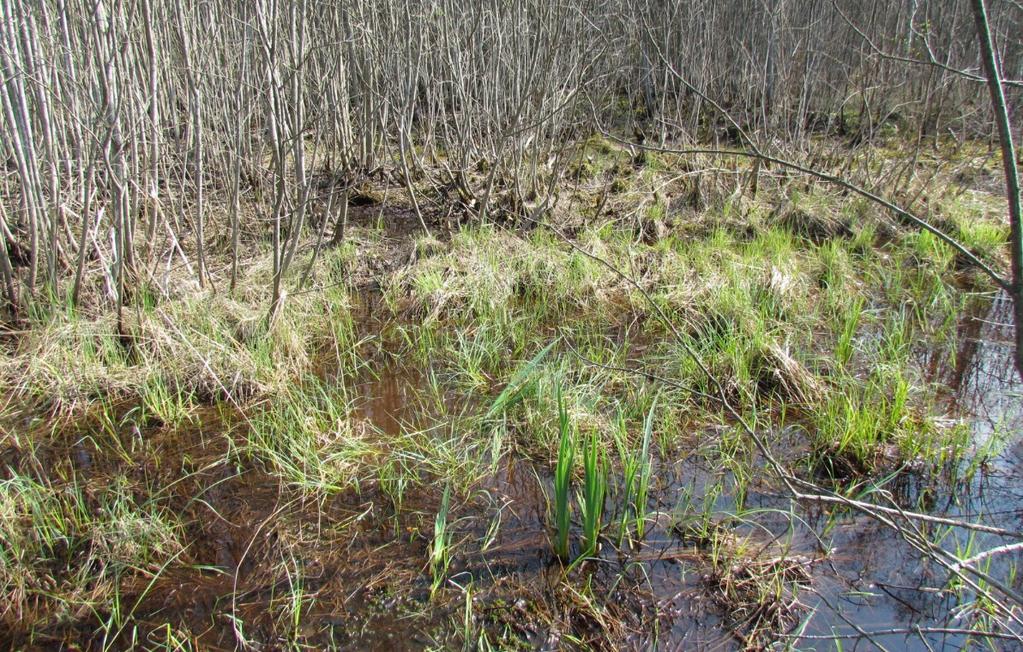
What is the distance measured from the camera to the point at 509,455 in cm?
315

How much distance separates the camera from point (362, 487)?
2.95m

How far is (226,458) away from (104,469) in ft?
1.67

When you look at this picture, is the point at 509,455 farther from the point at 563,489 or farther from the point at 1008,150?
the point at 1008,150

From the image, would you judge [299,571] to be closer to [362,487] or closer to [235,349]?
[362,487]

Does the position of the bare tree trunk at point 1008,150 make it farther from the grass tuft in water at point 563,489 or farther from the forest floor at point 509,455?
the grass tuft in water at point 563,489

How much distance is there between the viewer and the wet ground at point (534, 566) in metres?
2.25

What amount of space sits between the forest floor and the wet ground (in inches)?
0.4

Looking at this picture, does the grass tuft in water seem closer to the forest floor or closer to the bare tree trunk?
the forest floor

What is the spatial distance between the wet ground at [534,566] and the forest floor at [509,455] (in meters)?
0.01

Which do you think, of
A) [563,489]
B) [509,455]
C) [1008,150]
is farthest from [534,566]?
[1008,150]

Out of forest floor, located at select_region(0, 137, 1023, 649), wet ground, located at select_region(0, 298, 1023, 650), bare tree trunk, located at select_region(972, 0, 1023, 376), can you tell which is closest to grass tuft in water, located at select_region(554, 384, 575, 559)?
forest floor, located at select_region(0, 137, 1023, 649)

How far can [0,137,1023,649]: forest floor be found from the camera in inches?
91.0

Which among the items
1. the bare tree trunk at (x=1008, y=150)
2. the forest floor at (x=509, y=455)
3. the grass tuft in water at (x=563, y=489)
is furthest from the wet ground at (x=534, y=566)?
the bare tree trunk at (x=1008, y=150)

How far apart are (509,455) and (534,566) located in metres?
0.69
